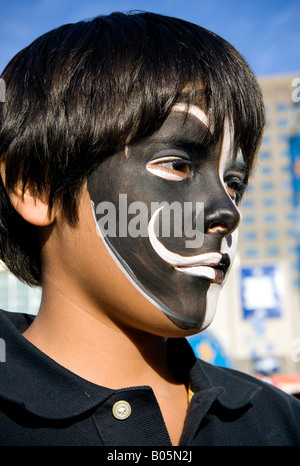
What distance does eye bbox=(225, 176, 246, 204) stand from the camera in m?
1.53

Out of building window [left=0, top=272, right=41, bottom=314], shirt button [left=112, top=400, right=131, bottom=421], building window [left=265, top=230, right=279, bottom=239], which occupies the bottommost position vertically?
building window [left=0, top=272, right=41, bottom=314]

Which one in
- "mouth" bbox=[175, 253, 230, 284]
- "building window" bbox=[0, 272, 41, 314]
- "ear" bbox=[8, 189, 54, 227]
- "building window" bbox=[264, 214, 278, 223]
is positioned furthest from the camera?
"building window" bbox=[264, 214, 278, 223]

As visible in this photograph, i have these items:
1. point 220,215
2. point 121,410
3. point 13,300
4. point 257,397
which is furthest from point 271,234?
point 121,410

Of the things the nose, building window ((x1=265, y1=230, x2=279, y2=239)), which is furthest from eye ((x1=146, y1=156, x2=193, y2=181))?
building window ((x1=265, y1=230, x2=279, y2=239))

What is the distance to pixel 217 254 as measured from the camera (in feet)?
4.49

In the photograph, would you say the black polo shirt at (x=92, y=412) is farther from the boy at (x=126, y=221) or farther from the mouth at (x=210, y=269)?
the mouth at (x=210, y=269)

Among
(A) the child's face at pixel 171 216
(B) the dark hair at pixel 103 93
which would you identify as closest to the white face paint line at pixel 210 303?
(A) the child's face at pixel 171 216

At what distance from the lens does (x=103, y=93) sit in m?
1.40

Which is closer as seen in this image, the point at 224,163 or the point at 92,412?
the point at 92,412

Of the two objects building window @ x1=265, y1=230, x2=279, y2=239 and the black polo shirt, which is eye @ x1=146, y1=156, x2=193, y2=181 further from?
building window @ x1=265, y1=230, x2=279, y2=239

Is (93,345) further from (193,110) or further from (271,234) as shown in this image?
(271,234)

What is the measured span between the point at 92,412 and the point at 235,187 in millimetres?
829

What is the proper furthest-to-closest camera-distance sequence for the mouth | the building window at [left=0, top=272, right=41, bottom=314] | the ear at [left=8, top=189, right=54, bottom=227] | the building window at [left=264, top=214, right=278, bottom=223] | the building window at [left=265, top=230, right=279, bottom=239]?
the building window at [left=264, top=214, right=278, bottom=223], the building window at [left=265, top=230, right=279, bottom=239], the building window at [left=0, top=272, right=41, bottom=314], the ear at [left=8, top=189, right=54, bottom=227], the mouth

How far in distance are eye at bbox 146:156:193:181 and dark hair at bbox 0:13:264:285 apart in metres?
0.09
